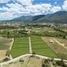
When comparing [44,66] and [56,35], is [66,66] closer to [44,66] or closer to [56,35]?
[44,66]

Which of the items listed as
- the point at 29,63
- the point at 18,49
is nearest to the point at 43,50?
the point at 18,49

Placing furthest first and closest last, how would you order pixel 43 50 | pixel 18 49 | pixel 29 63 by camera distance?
1. pixel 18 49
2. pixel 43 50
3. pixel 29 63

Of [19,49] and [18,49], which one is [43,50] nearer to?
[19,49]

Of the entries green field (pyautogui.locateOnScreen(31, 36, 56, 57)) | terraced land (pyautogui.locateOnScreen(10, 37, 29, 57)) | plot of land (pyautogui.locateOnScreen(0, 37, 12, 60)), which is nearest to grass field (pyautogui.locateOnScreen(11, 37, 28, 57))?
terraced land (pyautogui.locateOnScreen(10, 37, 29, 57))

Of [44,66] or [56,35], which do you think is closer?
[44,66]

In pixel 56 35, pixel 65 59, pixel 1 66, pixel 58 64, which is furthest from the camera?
pixel 56 35

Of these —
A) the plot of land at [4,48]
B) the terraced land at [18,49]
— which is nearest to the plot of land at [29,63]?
the terraced land at [18,49]

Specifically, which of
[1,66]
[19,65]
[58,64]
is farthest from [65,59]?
[1,66]

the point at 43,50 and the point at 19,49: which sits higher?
the point at 19,49

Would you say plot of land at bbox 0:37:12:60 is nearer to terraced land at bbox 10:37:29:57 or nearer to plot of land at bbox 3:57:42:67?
terraced land at bbox 10:37:29:57

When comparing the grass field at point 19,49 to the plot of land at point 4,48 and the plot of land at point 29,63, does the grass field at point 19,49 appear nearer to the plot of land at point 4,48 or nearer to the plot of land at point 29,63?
the plot of land at point 4,48

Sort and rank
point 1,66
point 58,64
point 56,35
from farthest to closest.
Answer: point 56,35 < point 58,64 < point 1,66
